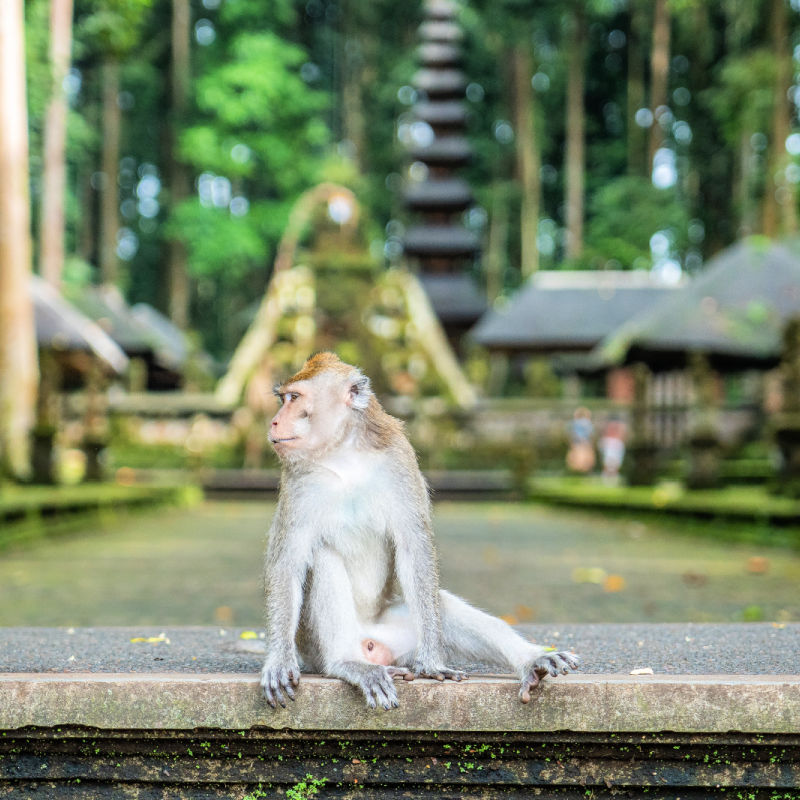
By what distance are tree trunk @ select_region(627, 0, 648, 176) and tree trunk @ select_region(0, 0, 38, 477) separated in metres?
28.8

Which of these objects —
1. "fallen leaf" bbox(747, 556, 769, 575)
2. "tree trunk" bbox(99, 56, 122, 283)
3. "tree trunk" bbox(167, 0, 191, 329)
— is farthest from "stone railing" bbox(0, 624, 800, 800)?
"tree trunk" bbox(167, 0, 191, 329)

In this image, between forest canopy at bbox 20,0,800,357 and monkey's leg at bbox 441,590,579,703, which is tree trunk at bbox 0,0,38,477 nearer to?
monkey's leg at bbox 441,590,579,703

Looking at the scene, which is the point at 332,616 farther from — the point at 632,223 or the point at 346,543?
the point at 632,223

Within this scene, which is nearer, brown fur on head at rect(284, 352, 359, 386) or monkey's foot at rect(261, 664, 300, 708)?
monkey's foot at rect(261, 664, 300, 708)

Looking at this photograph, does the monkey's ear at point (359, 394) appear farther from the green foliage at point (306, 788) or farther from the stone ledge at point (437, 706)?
the green foliage at point (306, 788)

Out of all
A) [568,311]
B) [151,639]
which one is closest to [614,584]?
[151,639]

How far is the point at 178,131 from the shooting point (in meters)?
41.0

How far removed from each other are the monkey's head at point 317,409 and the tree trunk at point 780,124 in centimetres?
2270

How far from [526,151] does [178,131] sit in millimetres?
12544

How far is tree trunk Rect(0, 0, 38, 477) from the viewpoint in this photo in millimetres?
15203

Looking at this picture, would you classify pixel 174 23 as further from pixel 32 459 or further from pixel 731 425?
pixel 32 459

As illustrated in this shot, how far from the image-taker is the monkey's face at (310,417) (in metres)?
3.13

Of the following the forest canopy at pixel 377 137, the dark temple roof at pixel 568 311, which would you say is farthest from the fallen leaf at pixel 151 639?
the dark temple roof at pixel 568 311

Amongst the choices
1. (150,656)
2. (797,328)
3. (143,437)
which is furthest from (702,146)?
(150,656)
